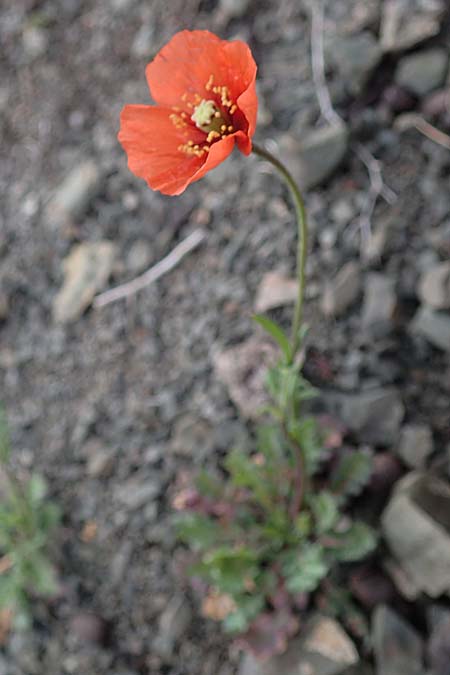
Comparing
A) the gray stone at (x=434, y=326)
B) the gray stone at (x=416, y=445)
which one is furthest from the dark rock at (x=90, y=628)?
the gray stone at (x=434, y=326)

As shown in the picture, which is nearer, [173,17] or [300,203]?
[300,203]

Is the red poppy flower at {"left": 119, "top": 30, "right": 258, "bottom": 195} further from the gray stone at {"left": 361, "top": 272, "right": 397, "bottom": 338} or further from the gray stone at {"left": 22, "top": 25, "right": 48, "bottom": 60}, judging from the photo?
the gray stone at {"left": 22, "top": 25, "right": 48, "bottom": 60}

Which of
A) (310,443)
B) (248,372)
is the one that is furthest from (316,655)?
(248,372)

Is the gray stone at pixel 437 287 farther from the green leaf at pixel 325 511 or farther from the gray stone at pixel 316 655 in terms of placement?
the gray stone at pixel 316 655

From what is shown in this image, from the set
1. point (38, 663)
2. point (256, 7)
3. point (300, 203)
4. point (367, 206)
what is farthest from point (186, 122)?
point (38, 663)

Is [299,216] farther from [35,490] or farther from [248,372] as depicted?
[35,490]

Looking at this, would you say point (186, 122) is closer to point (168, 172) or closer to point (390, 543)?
point (168, 172)
